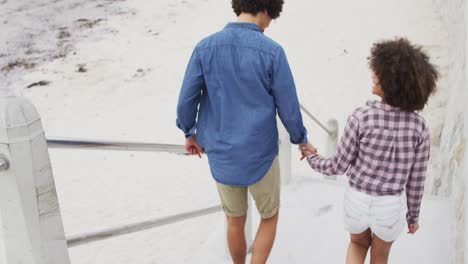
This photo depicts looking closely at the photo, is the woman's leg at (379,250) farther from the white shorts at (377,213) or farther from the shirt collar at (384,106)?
the shirt collar at (384,106)

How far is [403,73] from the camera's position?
78.1 inches

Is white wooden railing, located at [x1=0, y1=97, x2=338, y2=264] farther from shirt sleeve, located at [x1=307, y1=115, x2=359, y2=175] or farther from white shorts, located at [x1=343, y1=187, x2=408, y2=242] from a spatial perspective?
white shorts, located at [x1=343, y1=187, x2=408, y2=242]

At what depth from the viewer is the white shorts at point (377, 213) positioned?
7.18ft

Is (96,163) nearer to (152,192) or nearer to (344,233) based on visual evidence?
(152,192)

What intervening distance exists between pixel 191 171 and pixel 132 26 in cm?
624

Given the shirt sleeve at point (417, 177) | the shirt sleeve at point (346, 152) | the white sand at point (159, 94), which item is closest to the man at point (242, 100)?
the shirt sleeve at point (346, 152)

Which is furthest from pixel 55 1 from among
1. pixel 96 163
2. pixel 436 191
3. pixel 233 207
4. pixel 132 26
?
pixel 233 207

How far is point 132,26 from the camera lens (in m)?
11.8

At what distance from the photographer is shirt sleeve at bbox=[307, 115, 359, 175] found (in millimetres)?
2131

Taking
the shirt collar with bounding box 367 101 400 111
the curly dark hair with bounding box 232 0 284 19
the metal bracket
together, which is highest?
the curly dark hair with bounding box 232 0 284 19

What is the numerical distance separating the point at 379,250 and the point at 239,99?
988 mm

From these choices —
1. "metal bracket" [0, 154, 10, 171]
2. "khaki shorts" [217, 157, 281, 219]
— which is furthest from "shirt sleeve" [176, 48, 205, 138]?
"metal bracket" [0, 154, 10, 171]

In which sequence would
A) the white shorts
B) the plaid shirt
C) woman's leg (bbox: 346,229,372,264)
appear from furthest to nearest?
woman's leg (bbox: 346,229,372,264)
the white shorts
the plaid shirt

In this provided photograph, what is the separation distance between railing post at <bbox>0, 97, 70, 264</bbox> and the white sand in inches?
62.0
